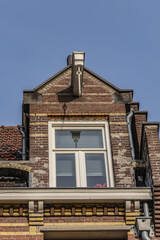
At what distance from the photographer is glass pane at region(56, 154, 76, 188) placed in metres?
12.6

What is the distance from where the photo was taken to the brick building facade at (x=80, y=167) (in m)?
11.7

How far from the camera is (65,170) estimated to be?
42.2ft

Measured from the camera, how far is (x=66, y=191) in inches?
468

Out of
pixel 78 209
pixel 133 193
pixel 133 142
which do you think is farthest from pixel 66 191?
pixel 133 142

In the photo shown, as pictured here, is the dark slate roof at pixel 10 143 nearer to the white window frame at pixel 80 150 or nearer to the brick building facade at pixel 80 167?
the brick building facade at pixel 80 167

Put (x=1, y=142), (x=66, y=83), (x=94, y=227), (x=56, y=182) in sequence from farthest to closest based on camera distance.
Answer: (x=1, y=142) < (x=66, y=83) < (x=56, y=182) < (x=94, y=227)

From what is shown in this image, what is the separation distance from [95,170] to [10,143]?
4.74 metres

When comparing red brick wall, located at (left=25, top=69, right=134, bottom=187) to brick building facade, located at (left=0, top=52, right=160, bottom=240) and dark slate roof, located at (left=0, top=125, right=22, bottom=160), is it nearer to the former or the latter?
brick building facade, located at (left=0, top=52, right=160, bottom=240)

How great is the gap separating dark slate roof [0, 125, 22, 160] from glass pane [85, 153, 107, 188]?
2741 mm

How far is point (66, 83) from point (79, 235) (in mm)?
4631

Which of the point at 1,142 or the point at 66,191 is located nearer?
the point at 66,191

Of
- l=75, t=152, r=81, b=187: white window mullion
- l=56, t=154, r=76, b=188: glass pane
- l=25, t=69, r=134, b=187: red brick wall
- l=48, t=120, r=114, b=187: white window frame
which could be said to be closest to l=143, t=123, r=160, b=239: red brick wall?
l=25, t=69, r=134, b=187: red brick wall

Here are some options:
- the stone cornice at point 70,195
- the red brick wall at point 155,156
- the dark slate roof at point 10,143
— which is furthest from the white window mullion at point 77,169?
the dark slate roof at point 10,143

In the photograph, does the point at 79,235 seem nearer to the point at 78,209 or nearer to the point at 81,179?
the point at 78,209
